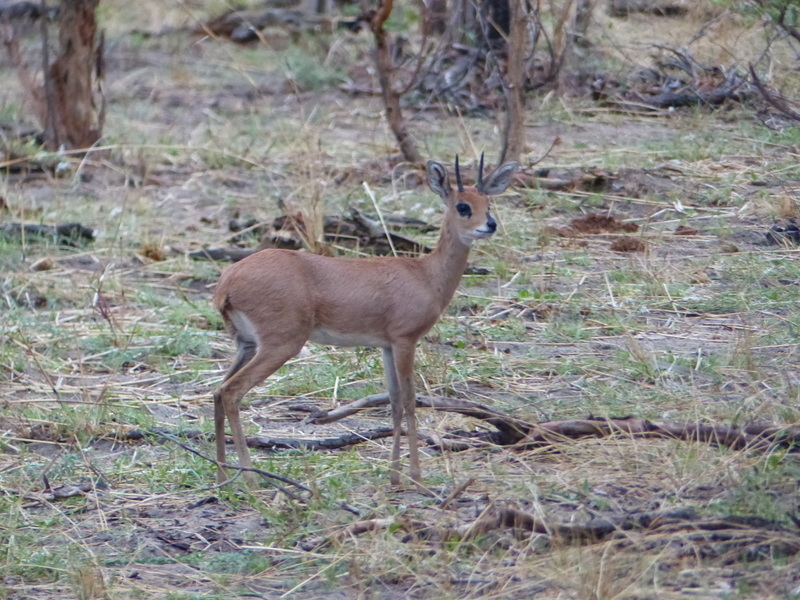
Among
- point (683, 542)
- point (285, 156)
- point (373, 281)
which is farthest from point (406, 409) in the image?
point (285, 156)


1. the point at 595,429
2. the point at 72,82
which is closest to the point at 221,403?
the point at 595,429

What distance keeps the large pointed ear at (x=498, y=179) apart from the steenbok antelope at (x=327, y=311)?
300mm

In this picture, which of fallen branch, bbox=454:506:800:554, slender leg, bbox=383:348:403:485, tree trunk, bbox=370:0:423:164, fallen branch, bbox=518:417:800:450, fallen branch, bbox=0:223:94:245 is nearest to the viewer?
fallen branch, bbox=454:506:800:554

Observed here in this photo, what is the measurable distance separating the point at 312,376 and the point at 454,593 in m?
2.73

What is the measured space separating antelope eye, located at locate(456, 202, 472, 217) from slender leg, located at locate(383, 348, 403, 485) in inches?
28.7

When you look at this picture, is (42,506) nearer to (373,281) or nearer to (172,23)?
(373,281)

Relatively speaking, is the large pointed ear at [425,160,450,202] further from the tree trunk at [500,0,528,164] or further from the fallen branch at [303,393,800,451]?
the tree trunk at [500,0,528,164]

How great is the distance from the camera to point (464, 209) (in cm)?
525

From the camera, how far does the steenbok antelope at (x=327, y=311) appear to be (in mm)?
4820

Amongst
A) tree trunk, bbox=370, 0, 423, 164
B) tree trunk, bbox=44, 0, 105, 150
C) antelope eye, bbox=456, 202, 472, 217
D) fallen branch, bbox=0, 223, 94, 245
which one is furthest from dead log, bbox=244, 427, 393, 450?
tree trunk, bbox=44, 0, 105, 150

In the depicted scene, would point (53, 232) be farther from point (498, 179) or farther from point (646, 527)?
point (646, 527)

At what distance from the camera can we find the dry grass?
12.8 feet

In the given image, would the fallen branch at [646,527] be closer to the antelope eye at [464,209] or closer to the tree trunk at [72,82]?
the antelope eye at [464,209]

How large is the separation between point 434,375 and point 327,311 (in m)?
1.19
